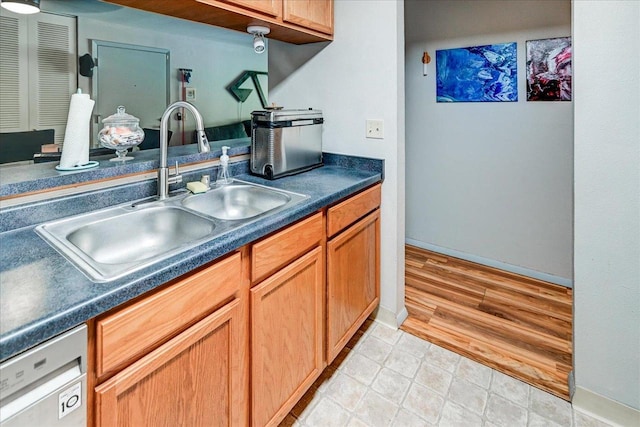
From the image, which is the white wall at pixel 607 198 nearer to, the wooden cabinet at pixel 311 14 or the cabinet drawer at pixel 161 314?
the wooden cabinet at pixel 311 14

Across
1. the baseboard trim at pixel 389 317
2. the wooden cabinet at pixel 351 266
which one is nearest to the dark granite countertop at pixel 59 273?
the wooden cabinet at pixel 351 266

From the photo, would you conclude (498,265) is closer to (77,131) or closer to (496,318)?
(496,318)

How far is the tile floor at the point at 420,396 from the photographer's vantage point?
146cm

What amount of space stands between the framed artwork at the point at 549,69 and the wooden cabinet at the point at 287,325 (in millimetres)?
1946

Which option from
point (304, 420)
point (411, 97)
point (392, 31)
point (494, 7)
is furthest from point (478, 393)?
point (494, 7)

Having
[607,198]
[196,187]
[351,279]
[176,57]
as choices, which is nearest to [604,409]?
[607,198]

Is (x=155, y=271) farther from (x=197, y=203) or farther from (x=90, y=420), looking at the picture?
(x=197, y=203)

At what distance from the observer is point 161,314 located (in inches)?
33.2

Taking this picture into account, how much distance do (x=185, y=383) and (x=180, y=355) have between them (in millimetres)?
82

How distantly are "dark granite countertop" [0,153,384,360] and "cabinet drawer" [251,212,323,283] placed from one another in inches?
1.7

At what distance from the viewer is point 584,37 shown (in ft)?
4.35

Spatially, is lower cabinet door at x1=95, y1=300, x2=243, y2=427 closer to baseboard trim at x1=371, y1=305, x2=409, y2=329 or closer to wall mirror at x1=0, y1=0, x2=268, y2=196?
wall mirror at x1=0, y1=0, x2=268, y2=196

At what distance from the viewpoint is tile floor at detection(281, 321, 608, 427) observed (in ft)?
4.78

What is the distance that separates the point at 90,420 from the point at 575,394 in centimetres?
176
